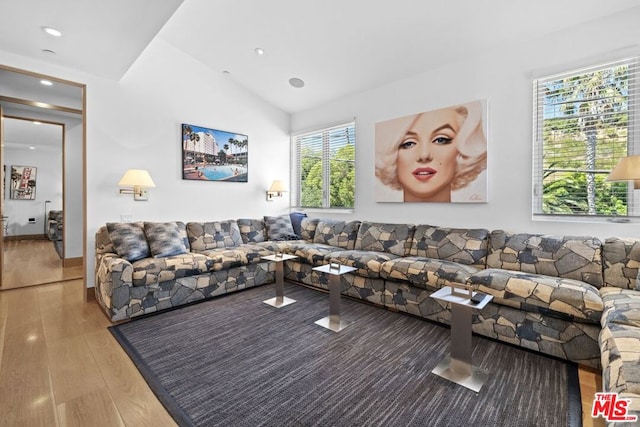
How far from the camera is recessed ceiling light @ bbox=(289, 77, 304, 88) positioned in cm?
437

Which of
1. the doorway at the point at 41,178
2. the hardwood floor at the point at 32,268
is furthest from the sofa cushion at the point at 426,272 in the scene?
the hardwood floor at the point at 32,268

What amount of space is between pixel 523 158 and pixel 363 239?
1955 mm

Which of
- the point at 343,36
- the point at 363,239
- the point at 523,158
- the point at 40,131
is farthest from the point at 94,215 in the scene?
the point at 523,158

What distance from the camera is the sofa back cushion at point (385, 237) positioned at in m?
3.59

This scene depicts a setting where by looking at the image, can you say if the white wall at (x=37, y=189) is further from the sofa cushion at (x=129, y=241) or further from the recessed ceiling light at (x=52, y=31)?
the recessed ceiling light at (x=52, y=31)

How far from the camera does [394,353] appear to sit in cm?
228

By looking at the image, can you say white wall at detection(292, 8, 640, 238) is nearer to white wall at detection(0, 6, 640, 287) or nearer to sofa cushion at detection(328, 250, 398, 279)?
white wall at detection(0, 6, 640, 287)

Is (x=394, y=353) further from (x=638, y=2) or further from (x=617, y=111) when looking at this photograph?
(x=638, y=2)

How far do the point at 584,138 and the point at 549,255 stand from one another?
115 cm

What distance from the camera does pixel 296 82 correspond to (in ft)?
14.5

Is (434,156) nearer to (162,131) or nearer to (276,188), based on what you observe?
(276,188)

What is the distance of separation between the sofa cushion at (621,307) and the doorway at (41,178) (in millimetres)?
4781

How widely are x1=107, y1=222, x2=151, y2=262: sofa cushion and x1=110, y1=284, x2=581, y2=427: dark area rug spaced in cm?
72

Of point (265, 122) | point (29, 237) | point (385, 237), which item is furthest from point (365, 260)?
point (29, 237)
